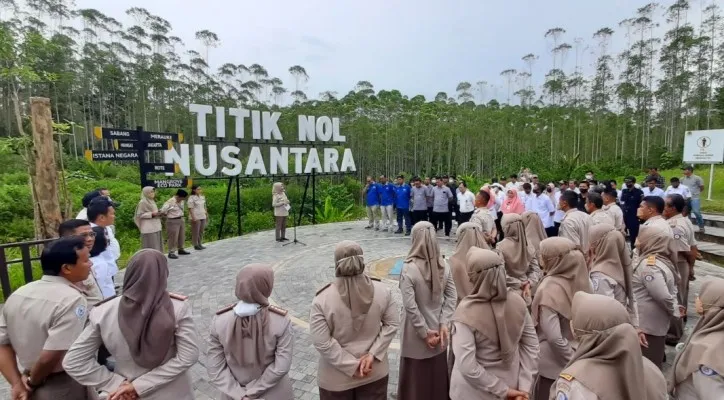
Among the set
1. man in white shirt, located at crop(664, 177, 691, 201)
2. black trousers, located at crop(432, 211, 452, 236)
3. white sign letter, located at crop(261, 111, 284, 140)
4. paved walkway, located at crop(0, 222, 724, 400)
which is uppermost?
white sign letter, located at crop(261, 111, 284, 140)

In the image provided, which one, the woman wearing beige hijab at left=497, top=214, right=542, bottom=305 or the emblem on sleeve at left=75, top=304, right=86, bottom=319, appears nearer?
the emblem on sleeve at left=75, top=304, right=86, bottom=319

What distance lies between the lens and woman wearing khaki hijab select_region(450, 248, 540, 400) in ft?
6.57

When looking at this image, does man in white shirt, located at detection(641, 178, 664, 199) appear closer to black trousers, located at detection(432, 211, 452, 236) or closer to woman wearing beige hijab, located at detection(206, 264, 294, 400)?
black trousers, located at detection(432, 211, 452, 236)

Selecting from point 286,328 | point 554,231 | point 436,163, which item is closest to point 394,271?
point 554,231

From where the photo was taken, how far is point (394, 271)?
6.99 meters

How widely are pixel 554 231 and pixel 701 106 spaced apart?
28.5m

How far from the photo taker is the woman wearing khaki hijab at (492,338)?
2.00 metres

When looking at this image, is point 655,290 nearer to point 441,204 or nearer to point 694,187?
point 441,204

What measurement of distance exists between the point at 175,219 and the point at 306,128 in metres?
5.74

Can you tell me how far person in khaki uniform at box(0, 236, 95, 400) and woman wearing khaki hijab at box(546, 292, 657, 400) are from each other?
98.2 inches

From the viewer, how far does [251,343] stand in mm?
2039

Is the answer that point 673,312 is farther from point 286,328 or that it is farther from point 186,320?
point 186,320

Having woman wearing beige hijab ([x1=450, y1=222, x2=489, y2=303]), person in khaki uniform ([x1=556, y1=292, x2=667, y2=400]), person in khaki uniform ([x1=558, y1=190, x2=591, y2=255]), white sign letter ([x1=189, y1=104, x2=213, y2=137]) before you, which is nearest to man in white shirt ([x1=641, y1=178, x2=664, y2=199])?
person in khaki uniform ([x1=558, y1=190, x2=591, y2=255])

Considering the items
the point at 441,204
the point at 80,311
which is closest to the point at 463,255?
the point at 80,311
